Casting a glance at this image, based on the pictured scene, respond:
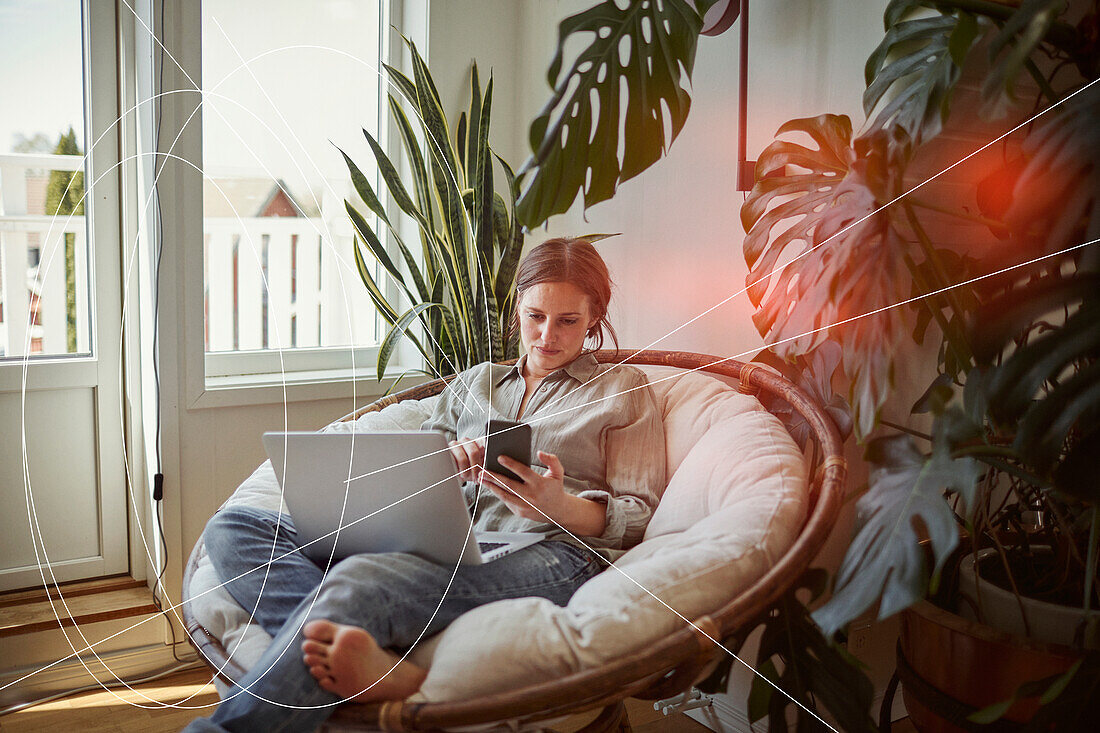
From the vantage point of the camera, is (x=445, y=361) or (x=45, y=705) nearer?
(x=45, y=705)

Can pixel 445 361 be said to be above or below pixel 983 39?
below

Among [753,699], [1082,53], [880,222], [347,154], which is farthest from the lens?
[347,154]

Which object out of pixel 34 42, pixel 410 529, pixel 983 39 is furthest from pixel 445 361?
pixel 983 39

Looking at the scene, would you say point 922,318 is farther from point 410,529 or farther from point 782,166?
point 410,529

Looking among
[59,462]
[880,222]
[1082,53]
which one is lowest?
[59,462]

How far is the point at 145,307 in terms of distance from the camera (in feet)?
4.21

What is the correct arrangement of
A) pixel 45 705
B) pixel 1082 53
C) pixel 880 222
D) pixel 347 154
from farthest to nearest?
pixel 347 154 < pixel 45 705 < pixel 880 222 < pixel 1082 53

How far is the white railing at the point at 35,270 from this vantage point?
120cm

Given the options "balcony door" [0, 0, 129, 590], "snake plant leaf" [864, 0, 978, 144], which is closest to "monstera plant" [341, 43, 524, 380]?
"balcony door" [0, 0, 129, 590]

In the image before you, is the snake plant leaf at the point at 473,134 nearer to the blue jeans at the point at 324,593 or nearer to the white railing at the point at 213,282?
the white railing at the point at 213,282

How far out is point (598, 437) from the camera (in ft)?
3.30

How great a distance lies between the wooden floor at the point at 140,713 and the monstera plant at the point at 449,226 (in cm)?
57

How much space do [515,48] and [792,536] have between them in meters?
0.88

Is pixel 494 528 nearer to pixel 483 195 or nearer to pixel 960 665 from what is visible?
pixel 960 665
